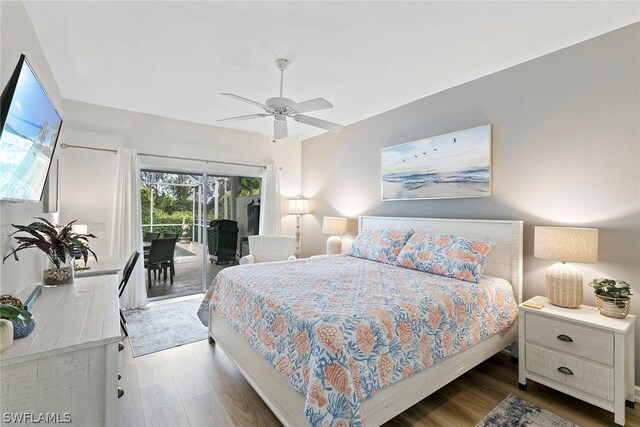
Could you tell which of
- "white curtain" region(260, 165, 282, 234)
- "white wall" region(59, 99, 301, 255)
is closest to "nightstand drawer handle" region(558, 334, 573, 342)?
"white curtain" region(260, 165, 282, 234)

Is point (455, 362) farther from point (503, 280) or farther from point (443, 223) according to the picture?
point (443, 223)

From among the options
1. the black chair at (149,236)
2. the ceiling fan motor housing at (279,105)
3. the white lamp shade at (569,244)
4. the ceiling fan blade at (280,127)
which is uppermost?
the ceiling fan motor housing at (279,105)

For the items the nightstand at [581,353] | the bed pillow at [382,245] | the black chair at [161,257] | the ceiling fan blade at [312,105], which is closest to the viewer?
the nightstand at [581,353]

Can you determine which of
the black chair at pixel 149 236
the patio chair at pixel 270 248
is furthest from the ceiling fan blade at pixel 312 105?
the black chair at pixel 149 236

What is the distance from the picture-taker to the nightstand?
1.85 m

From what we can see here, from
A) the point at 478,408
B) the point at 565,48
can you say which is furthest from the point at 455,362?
the point at 565,48

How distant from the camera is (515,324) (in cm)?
256

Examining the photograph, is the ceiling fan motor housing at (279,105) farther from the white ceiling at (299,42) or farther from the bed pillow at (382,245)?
the bed pillow at (382,245)

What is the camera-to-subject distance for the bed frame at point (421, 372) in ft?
5.38

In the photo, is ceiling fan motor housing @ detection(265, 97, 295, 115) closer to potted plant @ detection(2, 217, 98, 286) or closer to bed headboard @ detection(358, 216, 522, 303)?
potted plant @ detection(2, 217, 98, 286)

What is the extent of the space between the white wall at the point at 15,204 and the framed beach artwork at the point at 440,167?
11.4 feet

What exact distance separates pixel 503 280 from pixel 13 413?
3183 millimetres

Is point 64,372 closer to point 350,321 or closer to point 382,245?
point 350,321

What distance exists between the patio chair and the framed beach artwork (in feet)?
5.26
